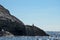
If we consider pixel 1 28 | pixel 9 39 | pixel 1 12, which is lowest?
pixel 9 39

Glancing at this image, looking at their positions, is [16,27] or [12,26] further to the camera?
[16,27]

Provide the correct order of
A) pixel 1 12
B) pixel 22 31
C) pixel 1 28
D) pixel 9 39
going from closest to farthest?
pixel 9 39 < pixel 1 28 < pixel 22 31 < pixel 1 12

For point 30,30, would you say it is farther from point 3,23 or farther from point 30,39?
point 30,39

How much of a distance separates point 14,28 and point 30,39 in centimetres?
2879

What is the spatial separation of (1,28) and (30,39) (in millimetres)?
26200

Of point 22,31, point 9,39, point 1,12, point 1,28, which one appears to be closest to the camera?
point 9,39

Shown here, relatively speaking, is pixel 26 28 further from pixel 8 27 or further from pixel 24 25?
pixel 8 27

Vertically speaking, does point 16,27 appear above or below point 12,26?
below

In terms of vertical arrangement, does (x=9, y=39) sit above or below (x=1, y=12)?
below

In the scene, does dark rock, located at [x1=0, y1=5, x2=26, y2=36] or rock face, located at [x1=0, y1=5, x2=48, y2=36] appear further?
rock face, located at [x1=0, y1=5, x2=48, y2=36]

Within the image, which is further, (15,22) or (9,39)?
(15,22)

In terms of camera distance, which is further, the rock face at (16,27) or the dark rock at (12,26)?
the rock face at (16,27)

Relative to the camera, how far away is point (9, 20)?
61.6m

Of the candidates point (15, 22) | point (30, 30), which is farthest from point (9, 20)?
point (30, 30)
